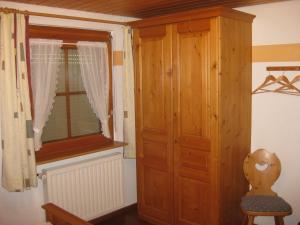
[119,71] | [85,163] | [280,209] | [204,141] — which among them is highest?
[119,71]

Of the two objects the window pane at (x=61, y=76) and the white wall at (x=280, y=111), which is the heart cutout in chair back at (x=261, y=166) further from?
the window pane at (x=61, y=76)

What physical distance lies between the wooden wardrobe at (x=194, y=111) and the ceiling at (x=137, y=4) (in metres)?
0.12

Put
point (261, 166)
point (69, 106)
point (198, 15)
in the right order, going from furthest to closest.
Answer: point (69, 106)
point (261, 166)
point (198, 15)

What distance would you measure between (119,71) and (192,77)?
3.48 feet

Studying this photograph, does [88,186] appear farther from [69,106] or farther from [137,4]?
[137,4]

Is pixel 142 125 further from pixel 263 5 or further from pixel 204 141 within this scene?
pixel 263 5

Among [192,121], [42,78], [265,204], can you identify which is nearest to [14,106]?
[42,78]

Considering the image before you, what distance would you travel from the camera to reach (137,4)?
10.00ft

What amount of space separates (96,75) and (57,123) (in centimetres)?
67

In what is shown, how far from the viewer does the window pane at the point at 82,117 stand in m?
3.58

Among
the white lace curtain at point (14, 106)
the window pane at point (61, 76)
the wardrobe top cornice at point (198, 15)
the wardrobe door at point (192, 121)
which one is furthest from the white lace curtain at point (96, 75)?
the wardrobe door at point (192, 121)

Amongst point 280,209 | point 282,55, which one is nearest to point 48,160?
point 280,209

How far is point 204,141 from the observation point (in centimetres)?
306

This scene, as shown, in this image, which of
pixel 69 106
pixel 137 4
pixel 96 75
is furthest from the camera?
pixel 96 75
